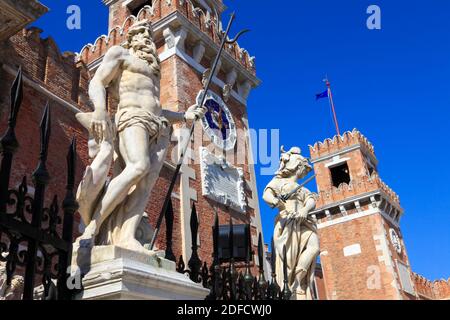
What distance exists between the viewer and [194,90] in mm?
14297

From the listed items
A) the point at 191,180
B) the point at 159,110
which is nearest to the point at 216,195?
the point at 191,180

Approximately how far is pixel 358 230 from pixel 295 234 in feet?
69.4

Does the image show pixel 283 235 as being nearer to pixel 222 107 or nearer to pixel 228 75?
pixel 222 107

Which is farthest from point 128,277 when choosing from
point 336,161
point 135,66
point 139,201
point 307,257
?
point 336,161

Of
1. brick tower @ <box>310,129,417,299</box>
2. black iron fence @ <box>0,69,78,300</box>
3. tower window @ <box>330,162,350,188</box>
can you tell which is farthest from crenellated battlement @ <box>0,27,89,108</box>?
tower window @ <box>330,162,350,188</box>

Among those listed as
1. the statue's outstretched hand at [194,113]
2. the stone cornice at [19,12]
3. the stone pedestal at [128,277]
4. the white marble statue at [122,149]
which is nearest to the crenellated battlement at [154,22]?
the stone cornice at [19,12]

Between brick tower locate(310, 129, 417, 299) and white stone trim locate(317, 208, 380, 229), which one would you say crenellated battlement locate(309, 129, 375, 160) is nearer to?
brick tower locate(310, 129, 417, 299)

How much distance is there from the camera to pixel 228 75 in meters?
16.1

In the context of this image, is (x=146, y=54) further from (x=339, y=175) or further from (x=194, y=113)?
(x=339, y=175)

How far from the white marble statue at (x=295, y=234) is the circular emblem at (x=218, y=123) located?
6442 millimetres

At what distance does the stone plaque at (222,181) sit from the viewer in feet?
43.7

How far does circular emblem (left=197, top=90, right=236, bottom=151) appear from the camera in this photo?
14170 mm

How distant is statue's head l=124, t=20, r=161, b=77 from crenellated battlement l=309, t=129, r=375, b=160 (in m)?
26.7
